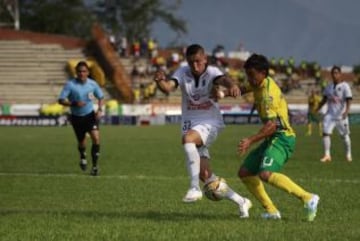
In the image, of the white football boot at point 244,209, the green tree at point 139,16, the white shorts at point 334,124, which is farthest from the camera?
the green tree at point 139,16

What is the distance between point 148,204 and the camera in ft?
40.9

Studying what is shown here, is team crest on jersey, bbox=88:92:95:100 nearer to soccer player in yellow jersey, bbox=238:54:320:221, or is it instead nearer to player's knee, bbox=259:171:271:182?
soccer player in yellow jersey, bbox=238:54:320:221

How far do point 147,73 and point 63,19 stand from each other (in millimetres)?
40888

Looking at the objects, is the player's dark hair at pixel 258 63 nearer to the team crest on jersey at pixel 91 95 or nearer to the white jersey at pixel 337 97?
the team crest on jersey at pixel 91 95

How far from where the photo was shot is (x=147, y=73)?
64.3m

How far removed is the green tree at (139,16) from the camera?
351 ft

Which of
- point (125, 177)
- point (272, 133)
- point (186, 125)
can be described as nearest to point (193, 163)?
point (186, 125)

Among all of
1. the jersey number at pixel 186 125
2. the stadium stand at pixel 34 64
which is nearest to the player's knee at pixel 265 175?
the jersey number at pixel 186 125

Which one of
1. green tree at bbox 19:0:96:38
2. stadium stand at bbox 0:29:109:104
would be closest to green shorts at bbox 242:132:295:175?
stadium stand at bbox 0:29:109:104

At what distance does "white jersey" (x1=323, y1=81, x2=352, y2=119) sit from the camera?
2231 cm

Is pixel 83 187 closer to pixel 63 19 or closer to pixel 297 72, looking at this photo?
pixel 297 72

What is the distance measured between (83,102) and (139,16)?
90128 mm

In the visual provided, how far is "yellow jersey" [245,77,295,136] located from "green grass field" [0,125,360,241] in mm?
1118

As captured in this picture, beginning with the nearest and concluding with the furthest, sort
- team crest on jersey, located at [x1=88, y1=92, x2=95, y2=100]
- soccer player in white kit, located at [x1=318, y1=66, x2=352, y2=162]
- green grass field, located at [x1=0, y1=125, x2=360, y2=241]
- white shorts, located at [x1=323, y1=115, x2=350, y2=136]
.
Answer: green grass field, located at [x1=0, y1=125, x2=360, y2=241] → team crest on jersey, located at [x1=88, y1=92, x2=95, y2=100] → soccer player in white kit, located at [x1=318, y1=66, x2=352, y2=162] → white shorts, located at [x1=323, y1=115, x2=350, y2=136]
